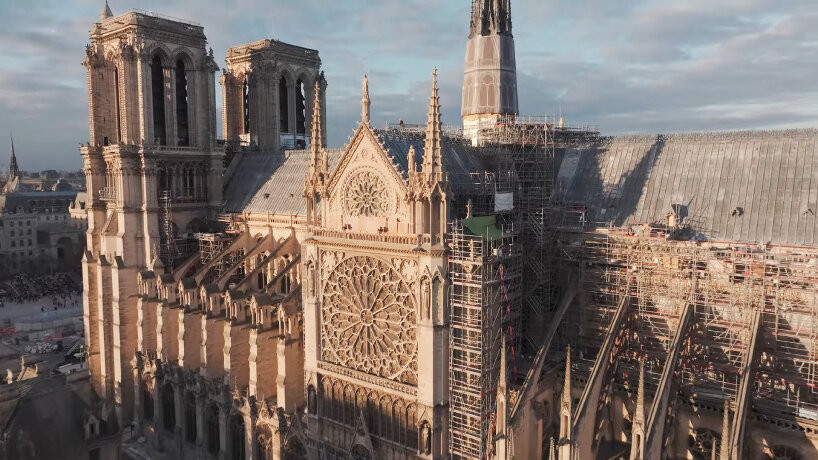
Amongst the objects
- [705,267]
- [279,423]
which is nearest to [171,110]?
[279,423]

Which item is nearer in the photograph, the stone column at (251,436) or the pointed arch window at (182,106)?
the stone column at (251,436)

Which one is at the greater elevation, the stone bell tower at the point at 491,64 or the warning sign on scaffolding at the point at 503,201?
the stone bell tower at the point at 491,64

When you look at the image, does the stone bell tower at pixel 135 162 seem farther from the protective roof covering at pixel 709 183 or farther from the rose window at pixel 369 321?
the protective roof covering at pixel 709 183

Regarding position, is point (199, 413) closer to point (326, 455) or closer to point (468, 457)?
point (326, 455)

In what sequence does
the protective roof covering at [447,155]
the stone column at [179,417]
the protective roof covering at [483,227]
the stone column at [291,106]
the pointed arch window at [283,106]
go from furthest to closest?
the pointed arch window at [283,106] → the stone column at [291,106] → the stone column at [179,417] → the protective roof covering at [447,155] → the protective roof covering at [483,227]

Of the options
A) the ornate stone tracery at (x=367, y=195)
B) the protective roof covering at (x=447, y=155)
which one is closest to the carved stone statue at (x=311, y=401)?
the ornate stone tracery at (x=367, y=195)

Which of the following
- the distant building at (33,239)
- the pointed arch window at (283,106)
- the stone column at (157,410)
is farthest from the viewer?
the distant building at (33,239)

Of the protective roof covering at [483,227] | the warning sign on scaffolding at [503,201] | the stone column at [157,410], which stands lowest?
the stone column at [157,410]

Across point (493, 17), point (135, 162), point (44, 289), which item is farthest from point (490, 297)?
point (44, 289)
